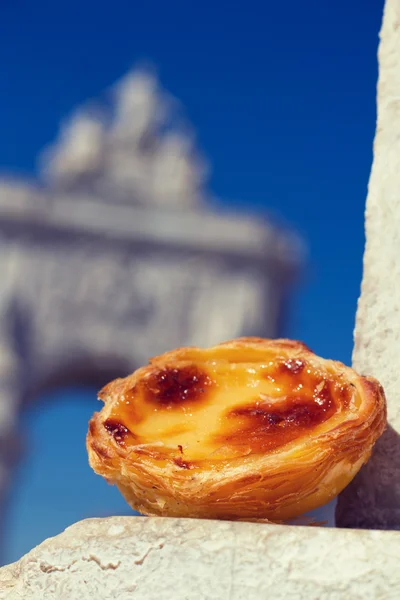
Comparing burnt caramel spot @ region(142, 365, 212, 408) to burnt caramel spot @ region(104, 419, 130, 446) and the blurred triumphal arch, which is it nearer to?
burnt caramel spot @ region(104, 419, 130, 446)

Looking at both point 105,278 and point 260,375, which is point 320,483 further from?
point 105,278

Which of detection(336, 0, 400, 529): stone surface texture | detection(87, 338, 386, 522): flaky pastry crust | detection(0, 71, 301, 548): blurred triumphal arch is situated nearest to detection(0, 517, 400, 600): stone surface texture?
detection(87, 338, 386, 522): flaky pastry crust

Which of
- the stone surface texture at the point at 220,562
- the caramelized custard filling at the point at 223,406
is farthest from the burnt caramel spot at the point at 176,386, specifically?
the stone surface texture at the point at 220,562

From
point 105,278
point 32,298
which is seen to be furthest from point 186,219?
point 32,298

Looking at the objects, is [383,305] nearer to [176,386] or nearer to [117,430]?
[176,386]

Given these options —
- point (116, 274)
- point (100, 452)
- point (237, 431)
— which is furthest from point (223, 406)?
point (116, 274)

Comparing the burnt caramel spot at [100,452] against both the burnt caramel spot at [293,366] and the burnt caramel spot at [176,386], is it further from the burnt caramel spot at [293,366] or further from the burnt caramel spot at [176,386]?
the burnt caramel spot at [293,366]

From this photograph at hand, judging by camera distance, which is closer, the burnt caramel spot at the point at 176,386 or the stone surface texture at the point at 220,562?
the stone surface texture at the point at 220,562
